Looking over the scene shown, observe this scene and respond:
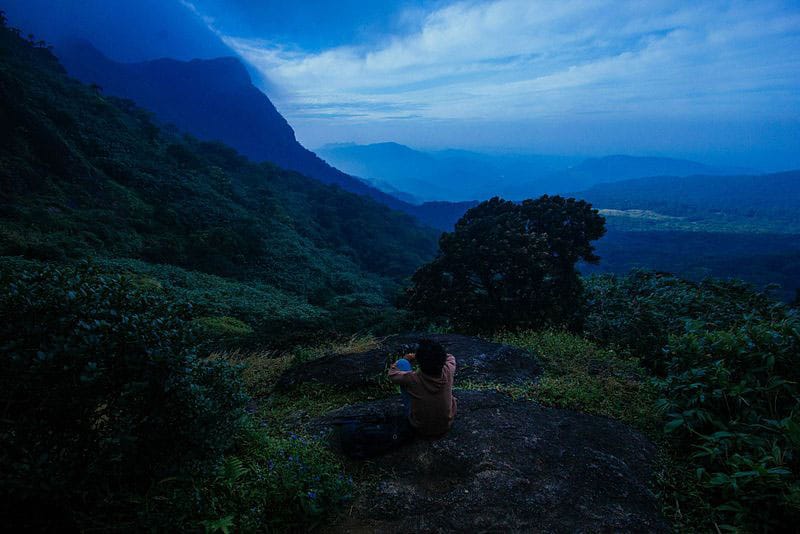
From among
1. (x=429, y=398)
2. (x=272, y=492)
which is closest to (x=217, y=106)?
(x=429, y=398)

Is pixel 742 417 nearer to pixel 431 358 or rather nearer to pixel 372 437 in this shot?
pixel 431 358

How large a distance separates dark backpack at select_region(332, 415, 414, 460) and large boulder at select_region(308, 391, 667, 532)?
111 millimetres

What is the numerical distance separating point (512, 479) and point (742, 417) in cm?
275

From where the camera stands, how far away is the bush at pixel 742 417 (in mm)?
3541

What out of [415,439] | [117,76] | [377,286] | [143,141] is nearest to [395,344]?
[415,439]

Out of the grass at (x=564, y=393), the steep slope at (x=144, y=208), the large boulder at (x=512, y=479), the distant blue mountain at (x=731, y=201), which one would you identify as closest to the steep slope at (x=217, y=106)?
the steep slope at (x=144, y=208)

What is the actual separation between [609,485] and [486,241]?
29.8 feet

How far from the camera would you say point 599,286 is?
48.5ft

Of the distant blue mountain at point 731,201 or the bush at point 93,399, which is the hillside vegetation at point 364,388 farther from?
the distant blue mountain at point 731,201

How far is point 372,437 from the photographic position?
4492 millimetres

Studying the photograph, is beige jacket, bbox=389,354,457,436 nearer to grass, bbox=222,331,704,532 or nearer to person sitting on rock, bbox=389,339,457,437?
person sitting on rock, bbox=389,339,457,437

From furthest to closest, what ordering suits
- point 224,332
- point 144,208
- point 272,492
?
point 144,208
point 224,332
point 272,492

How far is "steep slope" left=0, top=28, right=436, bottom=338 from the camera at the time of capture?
26125 millimetres

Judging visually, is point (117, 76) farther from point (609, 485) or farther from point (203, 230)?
point (609, 485)
